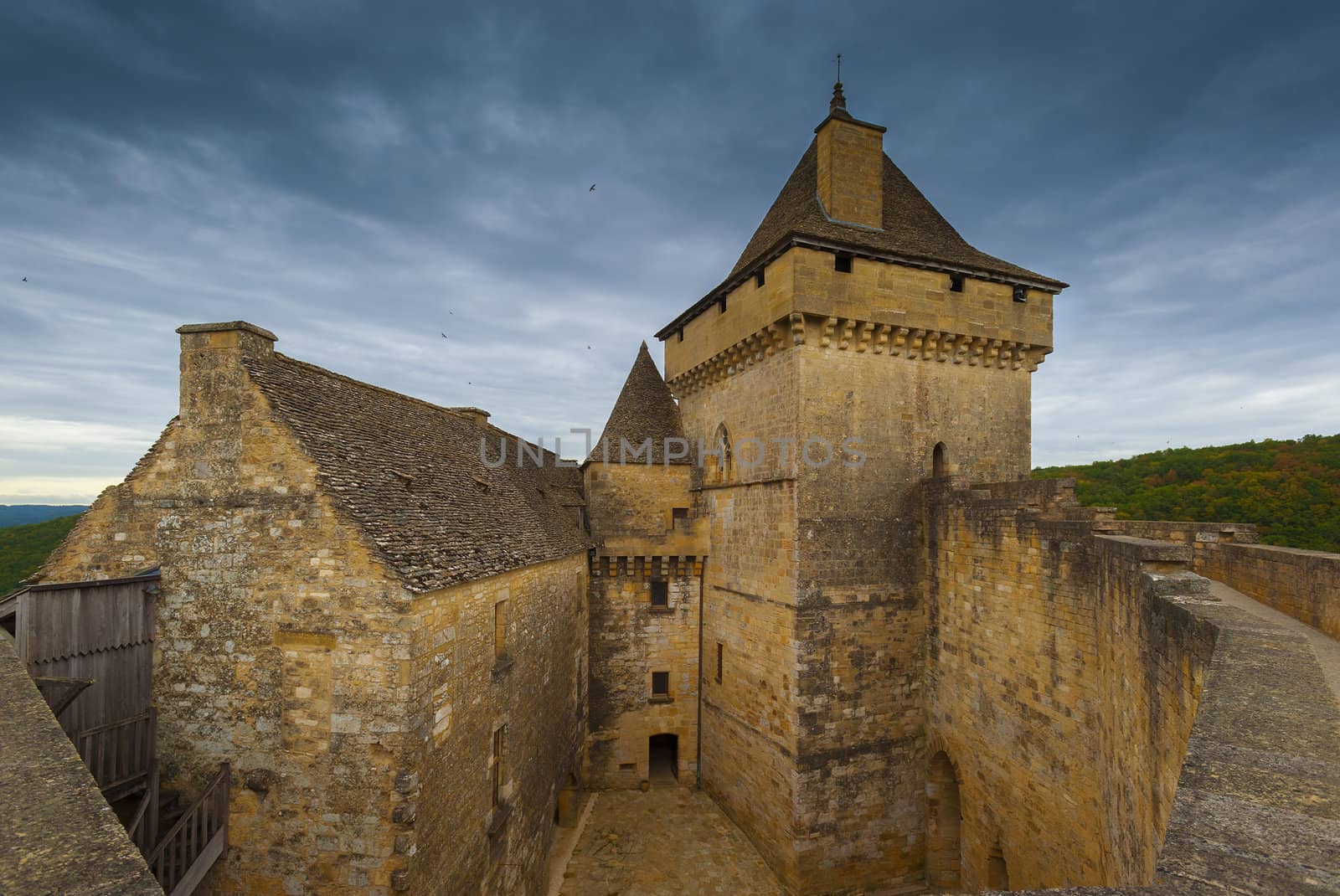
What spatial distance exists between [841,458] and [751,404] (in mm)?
2383

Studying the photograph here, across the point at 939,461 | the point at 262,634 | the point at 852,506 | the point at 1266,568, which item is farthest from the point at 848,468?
the point at 262,634

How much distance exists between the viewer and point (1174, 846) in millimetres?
2311

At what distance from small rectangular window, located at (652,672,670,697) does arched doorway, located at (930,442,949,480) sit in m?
7.97

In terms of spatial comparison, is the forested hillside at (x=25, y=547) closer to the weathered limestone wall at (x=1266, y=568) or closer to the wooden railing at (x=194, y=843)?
the wooden railing at (x=194, y=843)

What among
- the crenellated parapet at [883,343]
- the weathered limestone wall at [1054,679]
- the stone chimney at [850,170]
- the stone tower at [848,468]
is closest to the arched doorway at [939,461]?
the stone tower at [848,468]

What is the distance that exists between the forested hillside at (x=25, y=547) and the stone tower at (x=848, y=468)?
31.3m

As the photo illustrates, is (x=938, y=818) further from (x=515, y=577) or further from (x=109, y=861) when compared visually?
(x=109, y=861)

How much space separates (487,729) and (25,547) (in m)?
45.6

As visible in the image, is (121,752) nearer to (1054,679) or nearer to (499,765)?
(499,765)

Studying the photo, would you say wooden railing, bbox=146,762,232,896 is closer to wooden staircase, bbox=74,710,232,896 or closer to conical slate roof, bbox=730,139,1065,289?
wooden staircase, bbox=74,710,232,896

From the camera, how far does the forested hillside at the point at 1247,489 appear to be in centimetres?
1984

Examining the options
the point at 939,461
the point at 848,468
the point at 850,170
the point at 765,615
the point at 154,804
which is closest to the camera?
the point at 154,804

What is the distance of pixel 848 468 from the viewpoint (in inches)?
473

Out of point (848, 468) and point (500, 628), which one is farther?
point (848, 468)
